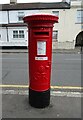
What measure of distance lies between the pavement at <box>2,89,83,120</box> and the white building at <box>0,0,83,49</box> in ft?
64.9

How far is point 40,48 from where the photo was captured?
13.5ft

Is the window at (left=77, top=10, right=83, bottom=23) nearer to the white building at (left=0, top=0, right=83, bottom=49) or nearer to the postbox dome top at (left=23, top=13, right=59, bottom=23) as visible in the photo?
the white building at (left=0, top=0, right=83, bottom=49)

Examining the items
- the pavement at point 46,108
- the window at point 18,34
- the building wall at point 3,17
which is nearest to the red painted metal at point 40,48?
the pavement at point 46,108

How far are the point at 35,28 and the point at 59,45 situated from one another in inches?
823

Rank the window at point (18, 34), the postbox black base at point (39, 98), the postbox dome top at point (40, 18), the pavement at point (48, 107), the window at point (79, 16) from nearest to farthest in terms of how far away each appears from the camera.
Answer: the postbox dome top at point (40, 18)
the pavement at point (48, 107)
the postbox black base at point (39, 98)
the window at point (79, 16)
the window at point (18, 34)

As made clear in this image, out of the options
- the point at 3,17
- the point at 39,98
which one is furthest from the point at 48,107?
the point at 3,17

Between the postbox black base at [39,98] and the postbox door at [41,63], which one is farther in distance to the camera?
the postbox black base at [39,98]

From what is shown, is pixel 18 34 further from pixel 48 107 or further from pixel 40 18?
pixel 40 18

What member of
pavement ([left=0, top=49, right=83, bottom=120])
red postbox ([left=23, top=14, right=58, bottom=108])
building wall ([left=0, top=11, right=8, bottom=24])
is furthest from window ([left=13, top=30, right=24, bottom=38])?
red postbox ([left=23, top=14, right=58, bottom=108])

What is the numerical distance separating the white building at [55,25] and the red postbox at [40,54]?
67.1 ft

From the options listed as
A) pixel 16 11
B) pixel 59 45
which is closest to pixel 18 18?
pixel 16 11

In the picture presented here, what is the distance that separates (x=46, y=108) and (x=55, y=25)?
2098cm

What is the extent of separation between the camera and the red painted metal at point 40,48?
396 cm

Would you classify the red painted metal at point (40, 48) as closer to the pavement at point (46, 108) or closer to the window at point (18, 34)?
the pavement at point (46, 108)
